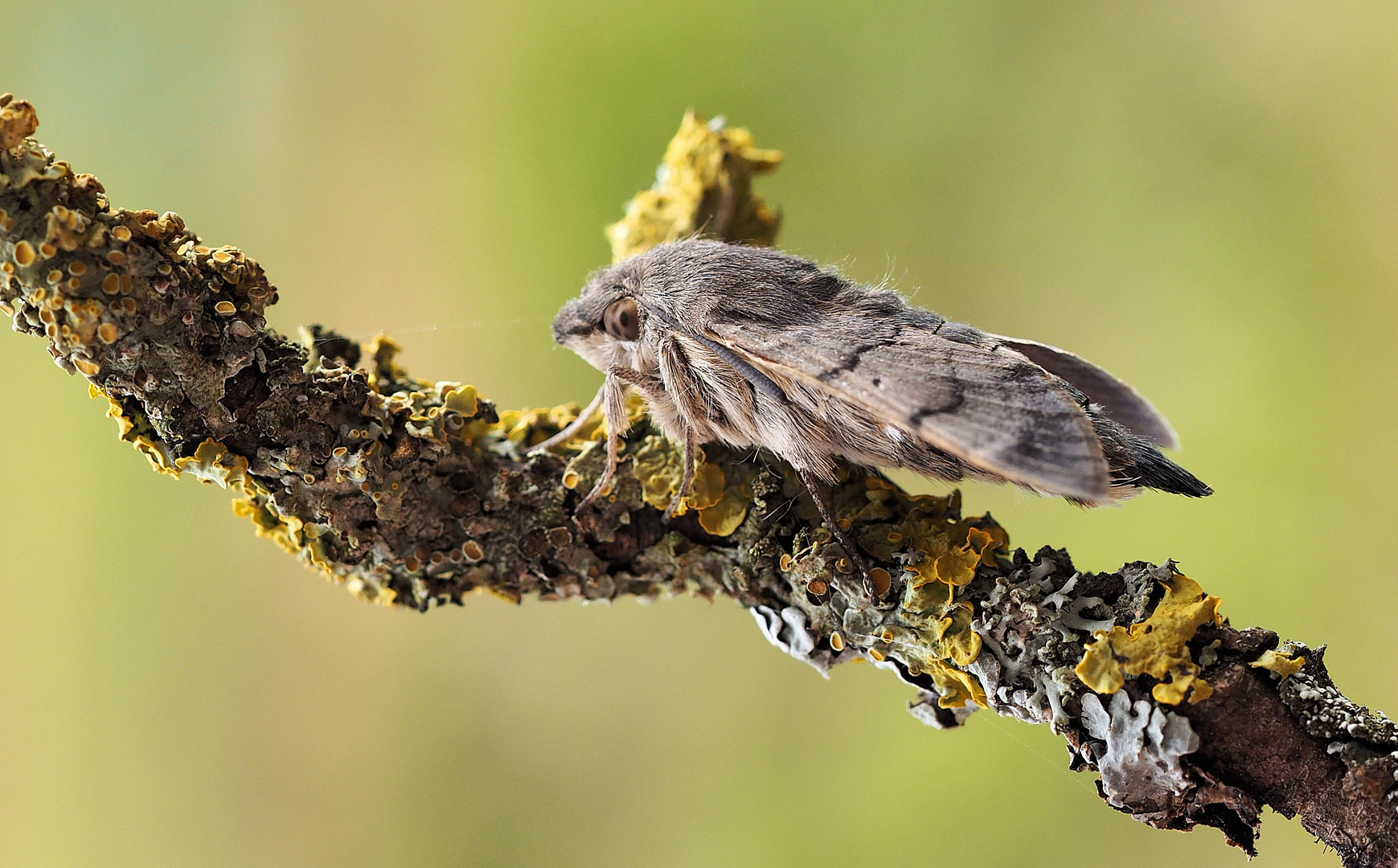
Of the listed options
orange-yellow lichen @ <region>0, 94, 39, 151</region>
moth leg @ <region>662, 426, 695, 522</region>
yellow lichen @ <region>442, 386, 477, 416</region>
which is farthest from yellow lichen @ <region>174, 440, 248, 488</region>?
moth leg @ <region>662, 426, 695, 522</region>

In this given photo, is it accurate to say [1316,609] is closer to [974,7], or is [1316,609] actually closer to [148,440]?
[974,7]

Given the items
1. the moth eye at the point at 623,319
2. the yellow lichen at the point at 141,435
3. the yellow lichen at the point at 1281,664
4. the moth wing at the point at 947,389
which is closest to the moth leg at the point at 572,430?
the moth eye at the point at 623,319

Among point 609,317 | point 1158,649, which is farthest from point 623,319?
point 1158,649

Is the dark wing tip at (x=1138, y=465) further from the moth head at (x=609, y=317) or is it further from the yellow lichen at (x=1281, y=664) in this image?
the moth head at (x=609, y=317)

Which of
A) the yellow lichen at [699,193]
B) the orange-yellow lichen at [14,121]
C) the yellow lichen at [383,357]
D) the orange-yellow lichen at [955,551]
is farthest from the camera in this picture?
the yellow lichen at [699,193]

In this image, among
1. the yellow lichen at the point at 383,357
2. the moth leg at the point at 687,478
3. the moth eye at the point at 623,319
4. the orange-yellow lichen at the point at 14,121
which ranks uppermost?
the orange-yellow lichen at the point at 14,121

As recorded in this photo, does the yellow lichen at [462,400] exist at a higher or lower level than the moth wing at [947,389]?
higher

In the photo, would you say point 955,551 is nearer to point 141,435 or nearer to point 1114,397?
point 1114,397

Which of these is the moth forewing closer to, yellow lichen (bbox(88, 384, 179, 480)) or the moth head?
the moth head
